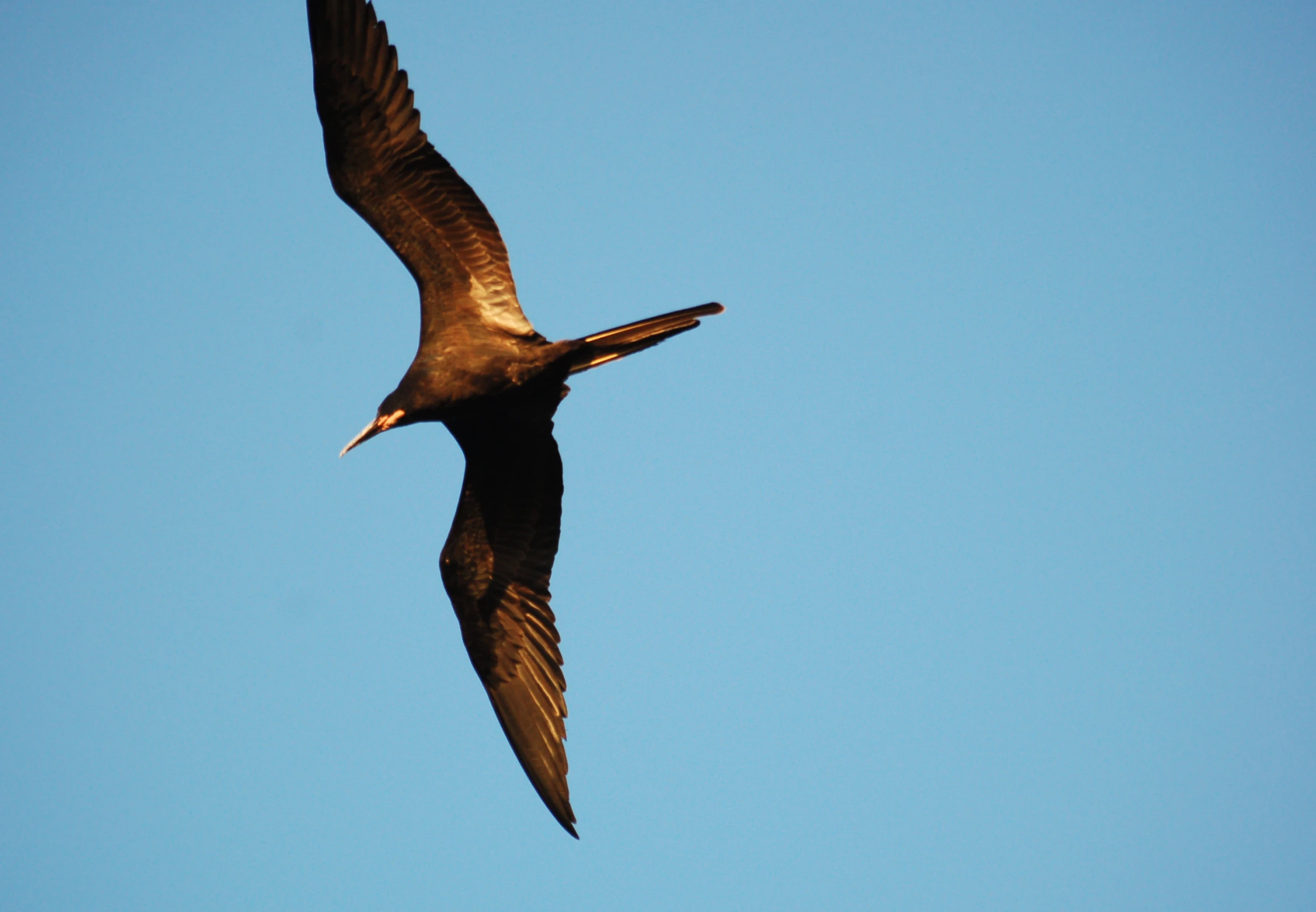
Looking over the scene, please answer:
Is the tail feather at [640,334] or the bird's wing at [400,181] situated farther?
the bird's wing at [400,181]

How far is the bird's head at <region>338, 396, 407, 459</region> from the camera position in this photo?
918 centimetres

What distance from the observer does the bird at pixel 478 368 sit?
9.40 m

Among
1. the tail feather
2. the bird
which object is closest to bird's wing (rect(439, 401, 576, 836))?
the bird

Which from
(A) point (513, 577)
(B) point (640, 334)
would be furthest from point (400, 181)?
(A) point (513, 577)

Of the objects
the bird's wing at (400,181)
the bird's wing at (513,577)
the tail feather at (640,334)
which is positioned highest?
the bird's wing at (400,181)

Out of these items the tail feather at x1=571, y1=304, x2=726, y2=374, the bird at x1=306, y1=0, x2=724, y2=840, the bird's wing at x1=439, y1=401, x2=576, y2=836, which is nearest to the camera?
the tail feather at x1=571, y1=304, x2=726, y2=374

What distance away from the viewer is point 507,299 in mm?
9734

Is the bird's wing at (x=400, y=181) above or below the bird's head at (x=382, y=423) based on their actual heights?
above

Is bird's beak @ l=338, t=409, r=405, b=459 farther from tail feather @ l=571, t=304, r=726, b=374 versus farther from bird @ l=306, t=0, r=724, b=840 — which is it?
tail feather @ l=571, t=304, r=726, b=374

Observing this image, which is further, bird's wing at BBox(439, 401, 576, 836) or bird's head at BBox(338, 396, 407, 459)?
bird's wing at BBox(439, 401, 576, 836)

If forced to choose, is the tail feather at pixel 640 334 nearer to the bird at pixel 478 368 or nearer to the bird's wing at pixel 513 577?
the bird at pixel 478 368

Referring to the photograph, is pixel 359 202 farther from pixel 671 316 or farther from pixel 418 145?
pixel 671 316

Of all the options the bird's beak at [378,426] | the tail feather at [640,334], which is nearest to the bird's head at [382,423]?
the bird's beak at [378,426]

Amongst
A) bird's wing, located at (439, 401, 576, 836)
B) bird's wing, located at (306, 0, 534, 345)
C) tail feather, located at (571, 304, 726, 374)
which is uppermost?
bird's wing, located at (306, 0, 534, 345)
